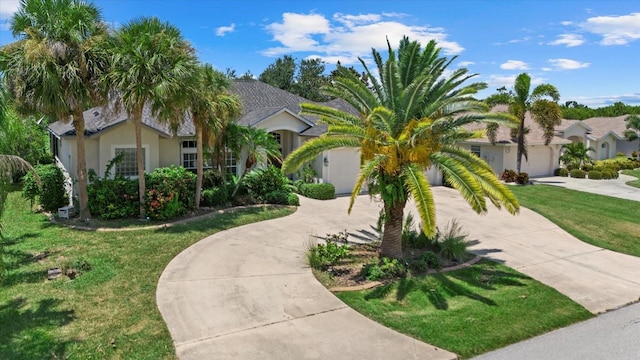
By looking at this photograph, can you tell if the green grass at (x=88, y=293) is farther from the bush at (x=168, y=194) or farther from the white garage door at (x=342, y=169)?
the white garage door at (x=342, y=169)

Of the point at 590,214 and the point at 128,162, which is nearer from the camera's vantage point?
the point at 128,162

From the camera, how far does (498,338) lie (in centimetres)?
810

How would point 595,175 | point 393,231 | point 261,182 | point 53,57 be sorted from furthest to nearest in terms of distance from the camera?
point 595,175 < point 261,182 < point 53,57 < point 393,231

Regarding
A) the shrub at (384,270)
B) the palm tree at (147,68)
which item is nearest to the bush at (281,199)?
the palm tree at (147,68)

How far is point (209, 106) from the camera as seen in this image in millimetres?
16328

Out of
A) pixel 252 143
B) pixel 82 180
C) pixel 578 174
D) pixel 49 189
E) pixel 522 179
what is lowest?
pixel 522 179

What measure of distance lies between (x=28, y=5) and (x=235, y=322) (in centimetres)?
1226

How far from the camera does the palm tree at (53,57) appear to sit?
1333cm

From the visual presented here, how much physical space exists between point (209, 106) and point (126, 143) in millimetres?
5129

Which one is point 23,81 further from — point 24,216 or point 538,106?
point 538,106

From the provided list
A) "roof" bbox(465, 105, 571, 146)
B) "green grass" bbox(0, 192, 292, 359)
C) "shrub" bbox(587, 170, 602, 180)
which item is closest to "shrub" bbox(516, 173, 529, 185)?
"roof" bbox(465, 105, 571, 146)

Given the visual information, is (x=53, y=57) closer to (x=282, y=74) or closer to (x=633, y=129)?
(x=282, y=74)

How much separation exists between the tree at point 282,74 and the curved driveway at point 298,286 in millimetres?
37807

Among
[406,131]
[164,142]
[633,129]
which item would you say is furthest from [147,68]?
[633,129]
